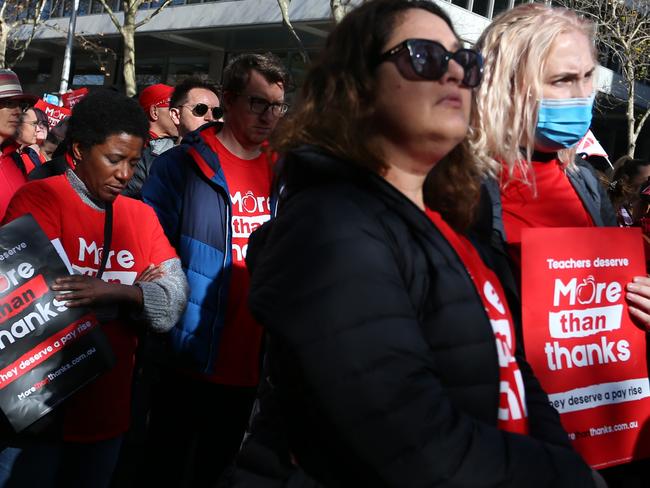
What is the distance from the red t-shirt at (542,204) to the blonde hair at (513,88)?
6 centimetres

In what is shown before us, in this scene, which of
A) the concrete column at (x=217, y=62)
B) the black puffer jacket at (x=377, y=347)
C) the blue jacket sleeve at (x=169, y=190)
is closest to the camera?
the black puffer jacket at (x=377, y=347)

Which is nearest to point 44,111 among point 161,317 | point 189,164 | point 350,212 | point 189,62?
point 189,164

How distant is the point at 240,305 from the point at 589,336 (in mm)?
1785

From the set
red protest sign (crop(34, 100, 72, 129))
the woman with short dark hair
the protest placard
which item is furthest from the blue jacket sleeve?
red protest sign (crop(34, 100, 72, 129))

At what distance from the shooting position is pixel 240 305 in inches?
146

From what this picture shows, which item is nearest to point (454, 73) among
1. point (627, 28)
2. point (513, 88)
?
point (513, 88)

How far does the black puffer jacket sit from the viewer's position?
4.57ft

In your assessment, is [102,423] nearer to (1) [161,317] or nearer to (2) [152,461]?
(1) [161,317]

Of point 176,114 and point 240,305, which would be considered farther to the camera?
point 176,114

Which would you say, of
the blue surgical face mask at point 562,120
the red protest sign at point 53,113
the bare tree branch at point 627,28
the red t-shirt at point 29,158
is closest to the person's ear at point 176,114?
the red t-shirt at point 29,158

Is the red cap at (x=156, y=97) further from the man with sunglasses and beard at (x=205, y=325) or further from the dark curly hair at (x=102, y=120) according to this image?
the dark curly hair at (x=102, y=120)

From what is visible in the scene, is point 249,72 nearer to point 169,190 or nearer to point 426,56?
point 169,190

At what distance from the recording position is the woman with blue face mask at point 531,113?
2400 mm

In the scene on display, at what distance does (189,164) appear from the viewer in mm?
3811
